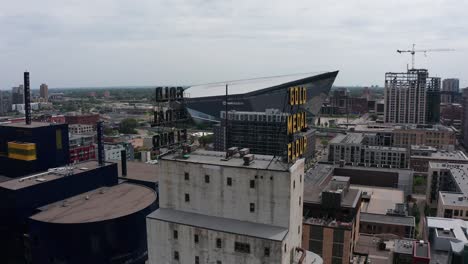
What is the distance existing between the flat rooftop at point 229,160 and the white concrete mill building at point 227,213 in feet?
0.24

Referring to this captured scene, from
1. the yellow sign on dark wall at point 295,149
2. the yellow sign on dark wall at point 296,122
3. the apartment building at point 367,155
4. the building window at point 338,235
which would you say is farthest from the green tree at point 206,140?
the yellow sign on dark wall at point 295,149

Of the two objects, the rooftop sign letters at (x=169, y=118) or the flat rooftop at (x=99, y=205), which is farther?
the flat rooftop at (x=99, y=205)

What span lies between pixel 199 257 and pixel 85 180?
127 ft

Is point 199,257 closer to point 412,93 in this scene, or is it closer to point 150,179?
point 150,179

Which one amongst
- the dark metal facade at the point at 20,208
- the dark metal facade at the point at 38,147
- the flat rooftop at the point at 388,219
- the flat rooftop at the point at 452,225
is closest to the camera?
the flat rooftop at the point at 452,225

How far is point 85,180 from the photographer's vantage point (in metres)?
61.0

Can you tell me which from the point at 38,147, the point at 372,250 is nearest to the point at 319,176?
the point at 372,250

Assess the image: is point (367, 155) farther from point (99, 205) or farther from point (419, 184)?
point (99, 205)

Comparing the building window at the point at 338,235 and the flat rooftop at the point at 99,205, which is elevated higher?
the flat rooftop at the point at 99,205

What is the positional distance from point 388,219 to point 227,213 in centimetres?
5015

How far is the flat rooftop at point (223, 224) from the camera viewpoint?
26750mm

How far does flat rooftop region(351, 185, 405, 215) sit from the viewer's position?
8094cm

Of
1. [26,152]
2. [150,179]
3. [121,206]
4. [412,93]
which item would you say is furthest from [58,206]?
[412,93]

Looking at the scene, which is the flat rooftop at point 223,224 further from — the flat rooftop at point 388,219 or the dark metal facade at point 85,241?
the flat rooftop at point 388,219
